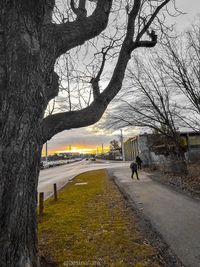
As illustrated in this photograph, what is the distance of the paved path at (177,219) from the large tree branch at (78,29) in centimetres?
423

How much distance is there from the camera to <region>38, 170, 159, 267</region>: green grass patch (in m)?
5.22

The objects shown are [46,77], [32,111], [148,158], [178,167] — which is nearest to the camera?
[32,111]

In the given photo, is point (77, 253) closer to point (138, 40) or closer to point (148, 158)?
point (138, 40)

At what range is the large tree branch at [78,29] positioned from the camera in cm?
382

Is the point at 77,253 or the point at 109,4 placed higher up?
the point at 109,4

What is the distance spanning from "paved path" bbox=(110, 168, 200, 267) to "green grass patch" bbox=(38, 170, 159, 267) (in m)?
0.62

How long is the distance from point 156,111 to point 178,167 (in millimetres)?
→ 4555

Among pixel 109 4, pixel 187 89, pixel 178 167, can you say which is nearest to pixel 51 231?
pixel 109 4

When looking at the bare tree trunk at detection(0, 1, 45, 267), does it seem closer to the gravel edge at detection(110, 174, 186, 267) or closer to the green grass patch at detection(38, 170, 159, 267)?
the green grass patch at detection(38, 170, 159, 267)

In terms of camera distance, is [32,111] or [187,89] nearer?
[32,111]

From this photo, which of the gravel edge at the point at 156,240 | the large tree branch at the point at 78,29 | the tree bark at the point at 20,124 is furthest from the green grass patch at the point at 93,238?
the large tree branch at the point at 78,29

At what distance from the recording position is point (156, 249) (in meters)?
5.66

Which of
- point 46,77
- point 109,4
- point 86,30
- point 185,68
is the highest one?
point 185,68

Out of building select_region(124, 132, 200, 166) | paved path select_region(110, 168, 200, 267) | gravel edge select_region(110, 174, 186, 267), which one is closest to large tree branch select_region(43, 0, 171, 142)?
gravel edge select_region(110, 174, 186, 267)
